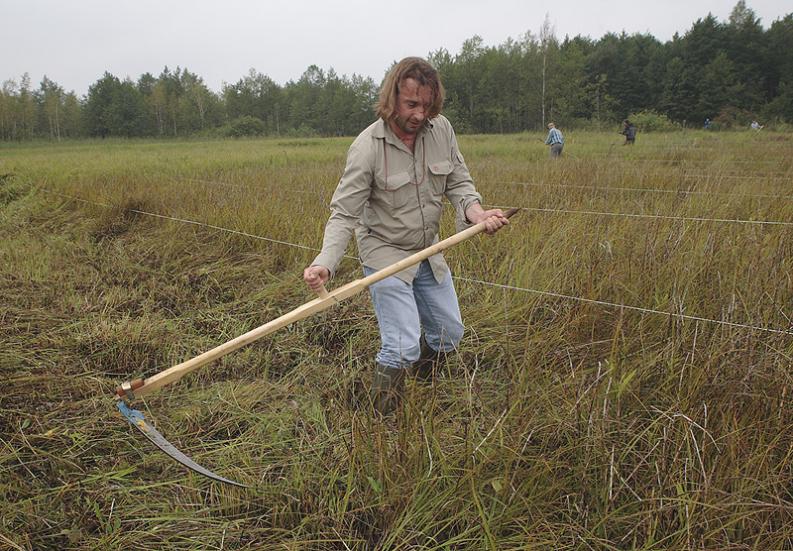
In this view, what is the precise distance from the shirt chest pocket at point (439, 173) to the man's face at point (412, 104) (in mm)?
188

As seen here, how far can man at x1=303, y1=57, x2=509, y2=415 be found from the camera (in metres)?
1.84

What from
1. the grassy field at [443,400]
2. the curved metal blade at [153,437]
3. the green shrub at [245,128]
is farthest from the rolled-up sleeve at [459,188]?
the green shrub at [245,128]

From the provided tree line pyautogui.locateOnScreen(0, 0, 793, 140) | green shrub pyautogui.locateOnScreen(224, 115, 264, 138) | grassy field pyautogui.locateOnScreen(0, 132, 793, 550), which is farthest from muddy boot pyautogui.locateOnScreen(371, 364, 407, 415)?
green shrub pyautogui.locateOnScreen(224, 115, 264, 138)

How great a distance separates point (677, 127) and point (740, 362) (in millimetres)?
31005

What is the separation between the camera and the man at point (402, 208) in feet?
6.03

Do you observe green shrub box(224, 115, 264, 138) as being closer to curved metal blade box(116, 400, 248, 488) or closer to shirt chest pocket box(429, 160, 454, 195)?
shirt chest pocket box(429, 160, 454, 195)

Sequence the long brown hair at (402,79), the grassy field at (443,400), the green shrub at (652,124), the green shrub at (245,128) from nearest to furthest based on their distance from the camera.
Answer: the grassy field at (443,400) → the long brown hair at (402,79) → the green shrub at (652,124) → the green shrub at (245,128)

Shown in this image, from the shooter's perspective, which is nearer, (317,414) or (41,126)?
(317,414)

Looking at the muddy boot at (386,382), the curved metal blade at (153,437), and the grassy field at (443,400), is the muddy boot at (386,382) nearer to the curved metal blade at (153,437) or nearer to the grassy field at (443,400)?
the grassy field at (443,400)

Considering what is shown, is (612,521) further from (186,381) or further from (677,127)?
(677,127)

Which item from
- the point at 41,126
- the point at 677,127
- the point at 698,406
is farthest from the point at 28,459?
the point at 41,126

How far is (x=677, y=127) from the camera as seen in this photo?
2784cm

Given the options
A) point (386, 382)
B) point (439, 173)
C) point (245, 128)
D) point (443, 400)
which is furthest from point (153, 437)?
point (245, 128)

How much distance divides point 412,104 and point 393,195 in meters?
0.34
